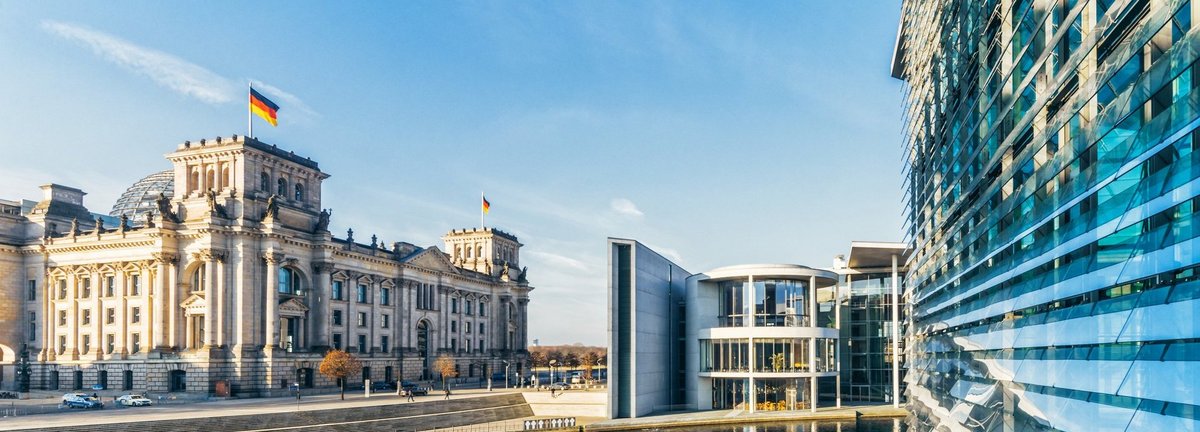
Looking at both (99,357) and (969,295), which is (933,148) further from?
(99,357)

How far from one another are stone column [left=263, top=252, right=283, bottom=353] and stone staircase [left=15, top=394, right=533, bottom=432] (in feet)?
69.3

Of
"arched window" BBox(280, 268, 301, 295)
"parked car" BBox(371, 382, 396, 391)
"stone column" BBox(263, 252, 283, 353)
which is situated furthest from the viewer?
"parked car" BBox(371, 382, 396, 391)

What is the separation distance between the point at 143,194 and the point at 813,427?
3602 inches

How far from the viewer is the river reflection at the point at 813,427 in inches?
2618

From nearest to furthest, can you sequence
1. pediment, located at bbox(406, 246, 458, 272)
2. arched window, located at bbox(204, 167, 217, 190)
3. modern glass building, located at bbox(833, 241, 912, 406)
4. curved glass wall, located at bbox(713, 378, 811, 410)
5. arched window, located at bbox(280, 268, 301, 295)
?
curved glass wall, located at bbox(713, 378, 811, 410)
modern glass building, located at bbox(833, 241, 912, 406)
arched window, located at bbox(204, 167, 217, 190)
arched window, located at bbox(280, 268, 301, 295)
pediment, located at bbox(406, 246, 458, 272)

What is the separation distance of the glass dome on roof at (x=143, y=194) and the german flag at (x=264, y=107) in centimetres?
3210

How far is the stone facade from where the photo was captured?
90.1 metres

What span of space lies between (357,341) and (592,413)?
41.1 metres

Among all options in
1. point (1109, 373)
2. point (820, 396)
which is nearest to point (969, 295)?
point (1109, 373)

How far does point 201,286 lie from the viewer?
92.4 metres

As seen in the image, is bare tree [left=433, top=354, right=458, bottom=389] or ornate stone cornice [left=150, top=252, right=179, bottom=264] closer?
ornate stone cornice [left=150, top=252, right=179, bottom=264]

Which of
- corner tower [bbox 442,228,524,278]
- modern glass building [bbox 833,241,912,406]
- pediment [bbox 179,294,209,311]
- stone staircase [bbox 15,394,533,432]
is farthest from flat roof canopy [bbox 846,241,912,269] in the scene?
corner tower [bbox 442,228,524,278]

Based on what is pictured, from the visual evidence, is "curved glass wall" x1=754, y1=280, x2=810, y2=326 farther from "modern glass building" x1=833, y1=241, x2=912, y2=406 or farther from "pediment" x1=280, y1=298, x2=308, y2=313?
"pediment" x1=280, y1=298, x2=308, y2=313

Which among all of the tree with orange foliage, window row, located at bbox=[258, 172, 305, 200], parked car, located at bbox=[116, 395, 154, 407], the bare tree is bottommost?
the bare tree
